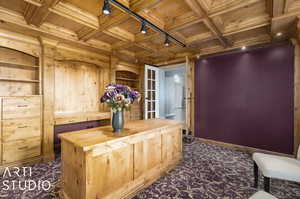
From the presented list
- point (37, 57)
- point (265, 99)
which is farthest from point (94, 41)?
point (265, 99)

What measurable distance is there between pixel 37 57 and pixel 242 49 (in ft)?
15.4

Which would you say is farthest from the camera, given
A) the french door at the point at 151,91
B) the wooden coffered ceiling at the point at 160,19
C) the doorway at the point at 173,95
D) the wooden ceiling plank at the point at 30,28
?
the doorway at the point at 173,95

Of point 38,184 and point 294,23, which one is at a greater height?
point 294,23

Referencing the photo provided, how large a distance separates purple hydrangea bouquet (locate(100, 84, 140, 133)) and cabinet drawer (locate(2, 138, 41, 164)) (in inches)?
81.6

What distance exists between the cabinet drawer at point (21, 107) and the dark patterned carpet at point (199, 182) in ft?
3.29

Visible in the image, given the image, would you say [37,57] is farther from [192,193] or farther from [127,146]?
[192,193]

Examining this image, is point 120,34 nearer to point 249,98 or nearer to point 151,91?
point 151,91

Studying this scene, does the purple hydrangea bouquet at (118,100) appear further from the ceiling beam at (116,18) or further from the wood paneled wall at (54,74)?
the wood paneled wall at (54,74)

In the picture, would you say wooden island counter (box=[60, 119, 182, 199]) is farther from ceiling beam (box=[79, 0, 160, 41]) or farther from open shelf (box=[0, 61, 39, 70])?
open shelf (box=[0, 61, 39, 70])

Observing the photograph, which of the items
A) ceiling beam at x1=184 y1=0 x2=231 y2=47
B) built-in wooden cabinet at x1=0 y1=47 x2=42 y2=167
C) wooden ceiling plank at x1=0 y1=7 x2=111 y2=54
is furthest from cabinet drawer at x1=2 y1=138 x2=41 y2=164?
ceiling beam at x1=184 y1=0 x2=231 y2=47

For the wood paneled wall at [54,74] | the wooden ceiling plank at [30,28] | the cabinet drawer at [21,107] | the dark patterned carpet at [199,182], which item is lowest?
the dark patterned carpet at [199,182]

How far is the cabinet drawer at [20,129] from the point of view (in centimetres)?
248

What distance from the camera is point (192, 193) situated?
1910 millimetres

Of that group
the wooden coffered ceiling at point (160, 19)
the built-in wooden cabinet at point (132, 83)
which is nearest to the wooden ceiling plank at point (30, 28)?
the wooden coffered ceiling at point (160, 19)
